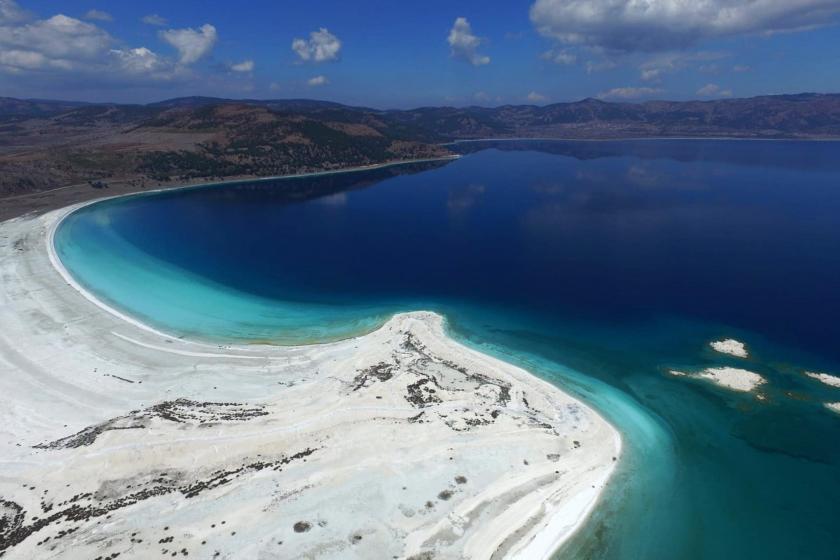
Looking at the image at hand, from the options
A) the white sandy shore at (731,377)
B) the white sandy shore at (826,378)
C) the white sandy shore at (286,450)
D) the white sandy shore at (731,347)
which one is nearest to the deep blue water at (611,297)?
the white sandy shore at (731,347)

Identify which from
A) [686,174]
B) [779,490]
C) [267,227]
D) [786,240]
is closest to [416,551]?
[779,490]

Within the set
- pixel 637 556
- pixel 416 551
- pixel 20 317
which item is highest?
pixel 20 317

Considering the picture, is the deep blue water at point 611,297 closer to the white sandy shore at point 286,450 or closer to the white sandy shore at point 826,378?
the white sandy shore at point 826,378

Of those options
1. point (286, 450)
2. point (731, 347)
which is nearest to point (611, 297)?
point (731, 347)

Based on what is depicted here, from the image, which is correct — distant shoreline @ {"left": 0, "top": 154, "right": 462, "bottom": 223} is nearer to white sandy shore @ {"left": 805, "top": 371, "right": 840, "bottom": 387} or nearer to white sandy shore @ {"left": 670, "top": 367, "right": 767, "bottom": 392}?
white sandy shore @ {"left": 670, "top": 367, "right": 767, "bottom": 392}

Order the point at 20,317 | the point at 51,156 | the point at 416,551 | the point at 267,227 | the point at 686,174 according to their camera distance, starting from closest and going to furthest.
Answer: the point at 416,551, the point at 20,317, the point at 267,227, the point at 51,156, the point at 686,174

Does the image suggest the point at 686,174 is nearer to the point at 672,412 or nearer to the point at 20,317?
the point at 672,412
